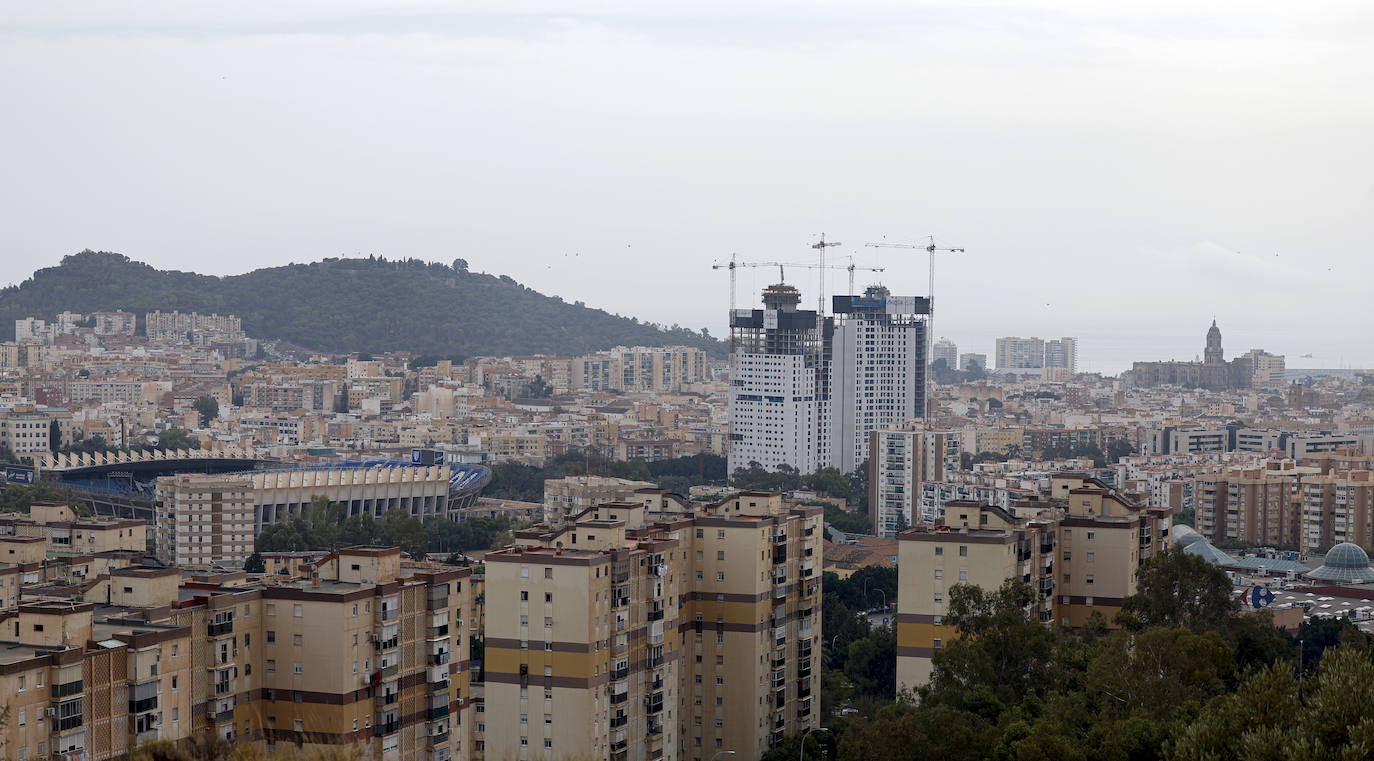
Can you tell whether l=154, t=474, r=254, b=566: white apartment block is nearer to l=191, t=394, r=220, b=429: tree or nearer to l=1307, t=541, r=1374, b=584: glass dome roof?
l=1307, t=541, r=1374, b=584: glass dome roof

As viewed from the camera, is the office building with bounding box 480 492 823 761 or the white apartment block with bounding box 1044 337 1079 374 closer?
the office building with bounding box 480 492 823 761

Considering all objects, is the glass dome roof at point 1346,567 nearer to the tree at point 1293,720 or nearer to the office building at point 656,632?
the office building at point 656,632

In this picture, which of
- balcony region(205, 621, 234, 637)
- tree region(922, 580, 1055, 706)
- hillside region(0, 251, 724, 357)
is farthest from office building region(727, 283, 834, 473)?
hillside region(0, 251, 724, 357)

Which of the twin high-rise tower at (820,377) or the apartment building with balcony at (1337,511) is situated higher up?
the twin high-rise tower at (820,377)

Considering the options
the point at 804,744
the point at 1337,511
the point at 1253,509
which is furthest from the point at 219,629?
the point at 1253,509

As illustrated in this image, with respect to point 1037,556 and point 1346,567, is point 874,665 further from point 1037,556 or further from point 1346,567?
point 1346,567

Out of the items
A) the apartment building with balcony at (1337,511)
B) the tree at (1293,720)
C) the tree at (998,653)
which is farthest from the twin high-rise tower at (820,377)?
the tree at (1293,720)

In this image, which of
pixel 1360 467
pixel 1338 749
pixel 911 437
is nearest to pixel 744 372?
pixel 911 437
